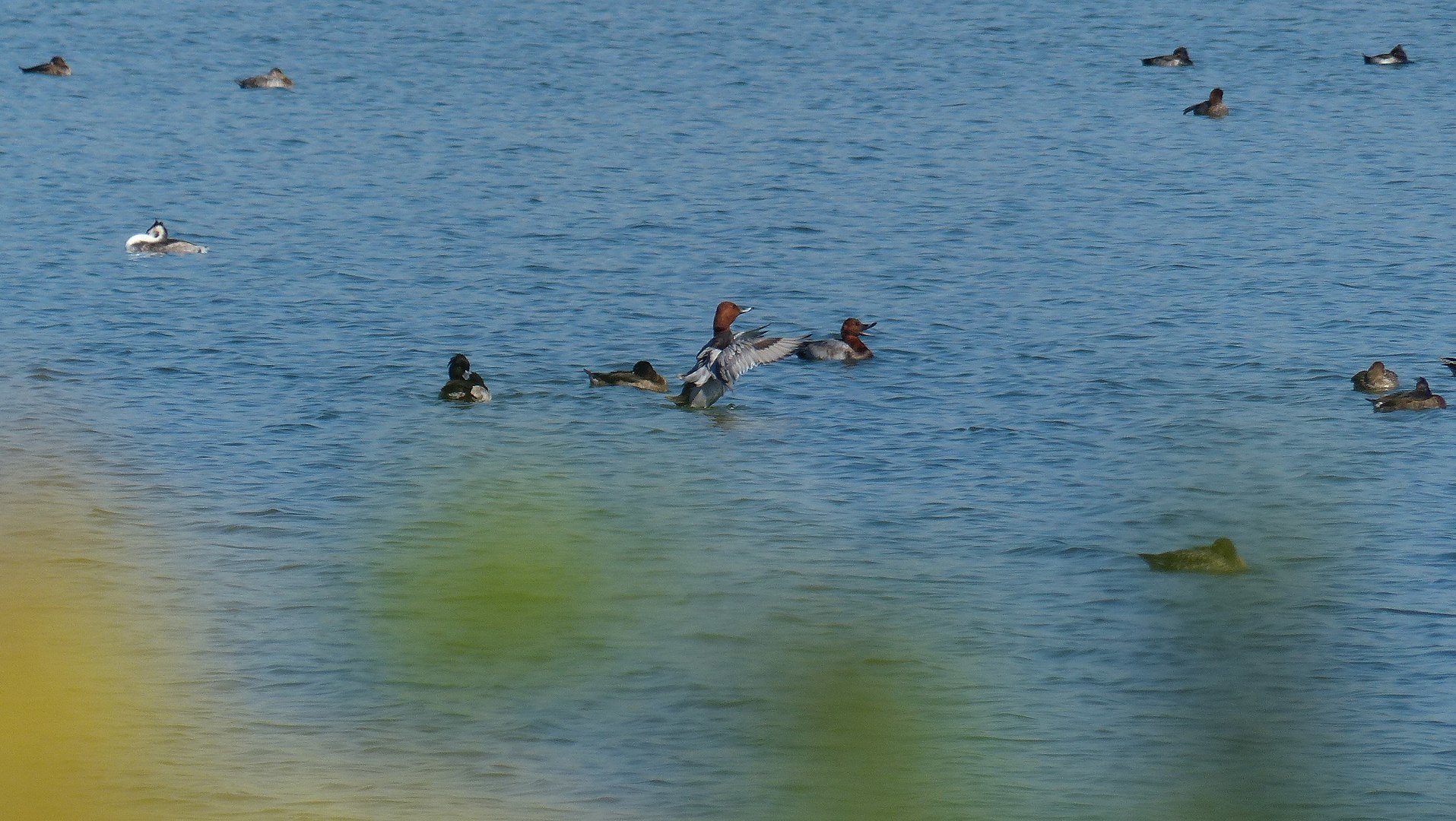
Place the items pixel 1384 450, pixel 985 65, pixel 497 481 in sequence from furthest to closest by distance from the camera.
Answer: pixel 985 65 → pixel 1384 450 → pixel 497 481

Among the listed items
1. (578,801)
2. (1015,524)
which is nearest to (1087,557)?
(1015,524)

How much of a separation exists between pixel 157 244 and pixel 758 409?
11.6 meters

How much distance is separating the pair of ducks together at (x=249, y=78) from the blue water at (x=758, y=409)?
1.51 feet

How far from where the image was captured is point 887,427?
21.4 m

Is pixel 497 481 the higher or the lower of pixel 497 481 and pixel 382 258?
the higher

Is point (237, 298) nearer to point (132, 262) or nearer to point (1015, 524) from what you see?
point (132, 262)

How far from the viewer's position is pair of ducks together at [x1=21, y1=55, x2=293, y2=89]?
43594 mm

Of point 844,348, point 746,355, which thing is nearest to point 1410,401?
point 844,348

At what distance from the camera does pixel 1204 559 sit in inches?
614

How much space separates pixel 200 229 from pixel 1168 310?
15.5 metres

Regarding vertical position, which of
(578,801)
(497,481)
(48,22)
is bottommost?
(48,22)

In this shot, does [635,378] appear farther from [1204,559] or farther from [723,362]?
[1204,559]

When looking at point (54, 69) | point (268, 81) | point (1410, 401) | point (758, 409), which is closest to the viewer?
point (1410, 401)

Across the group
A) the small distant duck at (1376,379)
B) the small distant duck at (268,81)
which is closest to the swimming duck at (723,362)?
the small distant duck at (1376,379)
